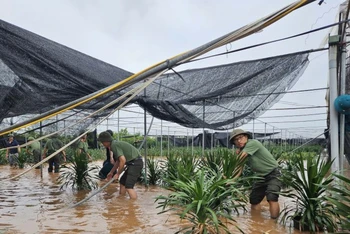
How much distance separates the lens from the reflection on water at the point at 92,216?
3.94 metres

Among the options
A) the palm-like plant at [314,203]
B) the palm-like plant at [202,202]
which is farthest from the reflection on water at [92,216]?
the palm-like plant at [202,202]

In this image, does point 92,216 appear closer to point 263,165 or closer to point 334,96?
point 263,165

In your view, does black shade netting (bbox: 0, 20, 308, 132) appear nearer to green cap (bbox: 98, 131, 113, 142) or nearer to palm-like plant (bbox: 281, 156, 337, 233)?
green cap (bbox: 98, 131, 113, 142)

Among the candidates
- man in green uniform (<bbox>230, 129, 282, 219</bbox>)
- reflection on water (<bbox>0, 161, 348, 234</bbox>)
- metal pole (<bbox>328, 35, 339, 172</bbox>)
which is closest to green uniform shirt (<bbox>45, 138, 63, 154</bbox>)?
reflection on water (<bbox>0, 161, 348, 234</bbox>)

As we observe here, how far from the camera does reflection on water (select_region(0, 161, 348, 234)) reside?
3938mm

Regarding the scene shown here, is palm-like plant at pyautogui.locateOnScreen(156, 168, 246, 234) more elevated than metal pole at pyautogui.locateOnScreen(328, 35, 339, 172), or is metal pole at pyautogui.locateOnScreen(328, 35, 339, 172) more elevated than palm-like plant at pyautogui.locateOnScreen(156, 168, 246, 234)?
metal pole at pyautogui.locateOnScreen(328, 35, 339, 172)

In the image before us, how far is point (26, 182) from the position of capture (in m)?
8.10

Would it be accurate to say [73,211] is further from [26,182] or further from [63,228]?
[26,182]

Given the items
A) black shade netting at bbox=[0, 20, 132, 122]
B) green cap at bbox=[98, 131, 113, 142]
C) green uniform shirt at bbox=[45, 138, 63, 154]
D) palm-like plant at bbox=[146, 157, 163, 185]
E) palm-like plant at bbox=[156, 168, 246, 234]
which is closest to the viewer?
palm-like plant at bbox=[156, 168, 246, 234]

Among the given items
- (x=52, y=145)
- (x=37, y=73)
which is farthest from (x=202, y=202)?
(x=52, y=145)

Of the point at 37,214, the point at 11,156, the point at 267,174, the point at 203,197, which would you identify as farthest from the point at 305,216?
the point at 11,156

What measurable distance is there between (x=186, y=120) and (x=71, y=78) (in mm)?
3450

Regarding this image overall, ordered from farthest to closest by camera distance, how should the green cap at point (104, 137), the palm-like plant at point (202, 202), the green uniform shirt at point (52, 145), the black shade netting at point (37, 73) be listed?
1. the green uniform shirt at point (52, 145)
2. the green cap at point (104, 137)
3. the black shade netting at point (37, 73)
4. the palm-like plant at point (202, 202)

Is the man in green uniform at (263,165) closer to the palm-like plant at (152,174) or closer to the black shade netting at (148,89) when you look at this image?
the black shade netting at (148,89)
